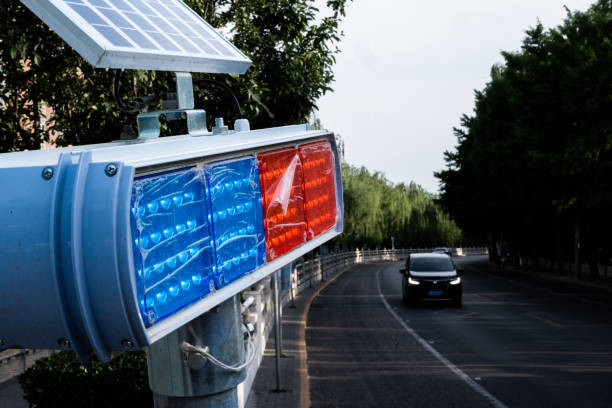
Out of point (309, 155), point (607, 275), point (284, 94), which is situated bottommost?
point (607, 275)

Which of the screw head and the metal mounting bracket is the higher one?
the metal mounting bracket

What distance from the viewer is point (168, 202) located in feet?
11.2

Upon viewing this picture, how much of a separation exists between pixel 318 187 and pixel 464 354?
9.89m

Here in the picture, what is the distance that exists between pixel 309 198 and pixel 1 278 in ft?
9.42

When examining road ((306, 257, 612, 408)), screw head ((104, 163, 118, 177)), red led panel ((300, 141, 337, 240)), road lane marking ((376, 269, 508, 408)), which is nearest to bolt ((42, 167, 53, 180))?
screw head ((104, 163, 118, 177))

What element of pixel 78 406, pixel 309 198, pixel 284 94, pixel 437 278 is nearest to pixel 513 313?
pixel 437 278

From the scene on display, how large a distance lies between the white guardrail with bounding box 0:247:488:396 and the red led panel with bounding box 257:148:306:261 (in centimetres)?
442

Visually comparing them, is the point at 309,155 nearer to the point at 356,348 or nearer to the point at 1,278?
the point at 1,278

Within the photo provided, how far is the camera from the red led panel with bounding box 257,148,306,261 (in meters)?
4.67

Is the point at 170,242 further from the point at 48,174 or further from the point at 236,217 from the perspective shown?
the point at 236,217

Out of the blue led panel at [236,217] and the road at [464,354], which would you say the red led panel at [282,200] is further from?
the road at [464,354]

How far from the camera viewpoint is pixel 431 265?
83.9ft

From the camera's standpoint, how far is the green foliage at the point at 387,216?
7900 centimetres

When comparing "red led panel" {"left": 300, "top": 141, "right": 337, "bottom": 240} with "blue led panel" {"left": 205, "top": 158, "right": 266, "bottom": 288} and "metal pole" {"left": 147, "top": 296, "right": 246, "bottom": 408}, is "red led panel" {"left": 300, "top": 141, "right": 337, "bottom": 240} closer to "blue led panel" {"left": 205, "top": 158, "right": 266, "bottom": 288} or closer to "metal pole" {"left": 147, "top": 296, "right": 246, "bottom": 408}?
"blue led panel" {"left": 205, "top": 158, "right": 266, "bottom": 288}
